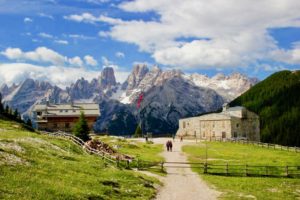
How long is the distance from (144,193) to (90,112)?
11521 cm

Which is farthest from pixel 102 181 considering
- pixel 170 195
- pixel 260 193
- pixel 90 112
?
pixel 90 112

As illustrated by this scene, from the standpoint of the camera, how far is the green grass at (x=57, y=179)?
2762 centimetres

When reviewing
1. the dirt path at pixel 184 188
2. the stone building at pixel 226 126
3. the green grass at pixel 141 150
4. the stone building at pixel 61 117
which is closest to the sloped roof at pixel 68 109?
the stone building at pixel 61 117

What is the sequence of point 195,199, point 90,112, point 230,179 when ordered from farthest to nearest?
point 90,112 < point 230,179 < point 195,199

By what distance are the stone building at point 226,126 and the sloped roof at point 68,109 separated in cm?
3589

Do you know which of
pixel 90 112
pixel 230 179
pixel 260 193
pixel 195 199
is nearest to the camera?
pixel 195 199

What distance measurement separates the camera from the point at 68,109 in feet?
502

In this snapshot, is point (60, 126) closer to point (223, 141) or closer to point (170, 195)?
point (223, 141)

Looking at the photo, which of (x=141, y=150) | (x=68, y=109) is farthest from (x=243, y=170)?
(x=68, y=109)

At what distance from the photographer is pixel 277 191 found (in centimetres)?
4306

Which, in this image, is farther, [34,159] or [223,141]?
[223,141]

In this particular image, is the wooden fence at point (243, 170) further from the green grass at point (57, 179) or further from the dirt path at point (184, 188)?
the green grass at point (57, 179)

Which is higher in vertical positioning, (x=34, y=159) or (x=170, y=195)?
(x=34, y=159)

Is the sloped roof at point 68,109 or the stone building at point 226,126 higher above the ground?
the sloped roof at point 68,109
